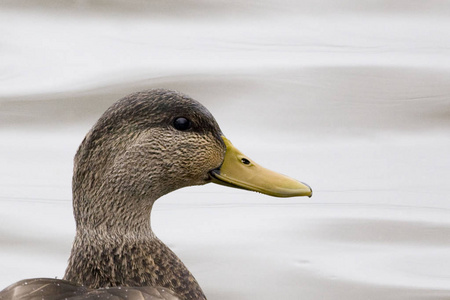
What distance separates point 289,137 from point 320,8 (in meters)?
1.78

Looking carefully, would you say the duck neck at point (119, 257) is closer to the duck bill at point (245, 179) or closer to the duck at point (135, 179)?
the duck at point (135, 179)

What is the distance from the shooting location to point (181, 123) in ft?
12.6

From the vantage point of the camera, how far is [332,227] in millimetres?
5473

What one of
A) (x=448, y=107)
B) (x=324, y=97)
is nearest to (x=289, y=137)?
(x=324, y=97)

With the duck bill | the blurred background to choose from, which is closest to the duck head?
the duck bill

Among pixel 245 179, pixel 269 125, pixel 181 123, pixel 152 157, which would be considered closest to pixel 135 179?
pixel 152 157

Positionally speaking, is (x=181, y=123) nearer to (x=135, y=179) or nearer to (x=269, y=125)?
(x=135, y=179)

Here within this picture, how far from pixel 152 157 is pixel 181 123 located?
15cm

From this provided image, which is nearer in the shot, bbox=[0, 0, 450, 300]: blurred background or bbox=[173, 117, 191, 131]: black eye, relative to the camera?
bbox=[173, 117, 191, 131]: black eye

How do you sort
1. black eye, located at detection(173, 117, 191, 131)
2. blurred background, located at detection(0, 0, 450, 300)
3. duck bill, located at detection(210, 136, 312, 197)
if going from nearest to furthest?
black eye, located at detection(173, 117, 191, 131)
duck bill, located at detection(210, 136, 312, 197)
blurred background, located at detection(0, 0, 450, 300)

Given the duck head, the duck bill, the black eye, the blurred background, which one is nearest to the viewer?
the duck head

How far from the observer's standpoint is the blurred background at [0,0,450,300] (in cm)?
512

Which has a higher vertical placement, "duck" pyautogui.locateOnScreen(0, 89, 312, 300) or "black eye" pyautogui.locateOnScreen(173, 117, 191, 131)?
"black eye" pyautogui.locateOnScreen(173, 117, 191, 131)

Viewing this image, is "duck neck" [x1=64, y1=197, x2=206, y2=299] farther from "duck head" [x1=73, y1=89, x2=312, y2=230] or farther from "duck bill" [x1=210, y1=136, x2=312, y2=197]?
"duck bill" [x1=210, y1=136, x2=312, y2=197]
